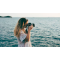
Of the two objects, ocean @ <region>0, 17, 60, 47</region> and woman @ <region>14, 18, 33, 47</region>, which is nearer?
woman @ <region>14, 18, 33, 47</region>

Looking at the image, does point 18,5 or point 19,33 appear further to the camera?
point 18,5

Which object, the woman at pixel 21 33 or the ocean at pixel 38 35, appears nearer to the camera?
the woman at pixel 21 33

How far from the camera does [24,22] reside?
4.90 ft

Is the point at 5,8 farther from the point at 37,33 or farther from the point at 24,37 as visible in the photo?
the point at 37,33

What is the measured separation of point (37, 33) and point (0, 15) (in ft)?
5.29

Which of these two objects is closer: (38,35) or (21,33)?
(21,33)

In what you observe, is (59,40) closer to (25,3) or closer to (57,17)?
(57,17)

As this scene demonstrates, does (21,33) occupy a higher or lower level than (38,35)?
higher

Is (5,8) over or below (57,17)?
over

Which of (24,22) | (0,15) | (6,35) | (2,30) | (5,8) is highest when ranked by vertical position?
(5,8)
